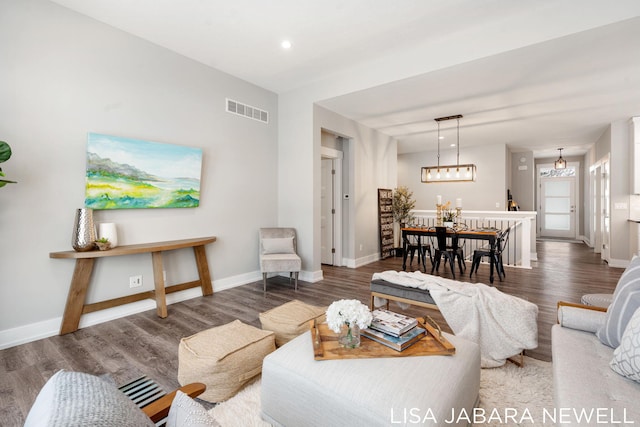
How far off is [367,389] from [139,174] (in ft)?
11.2

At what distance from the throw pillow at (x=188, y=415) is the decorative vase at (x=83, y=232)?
282 centimetres

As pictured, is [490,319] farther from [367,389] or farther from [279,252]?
[279,252]

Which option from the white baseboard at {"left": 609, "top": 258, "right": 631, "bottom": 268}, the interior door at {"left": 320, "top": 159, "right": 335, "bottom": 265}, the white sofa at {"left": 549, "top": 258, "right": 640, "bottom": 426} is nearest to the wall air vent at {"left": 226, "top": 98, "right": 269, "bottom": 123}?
the interior door at {"left": 320, "top": 159, "right": 335, "bottom": 265}

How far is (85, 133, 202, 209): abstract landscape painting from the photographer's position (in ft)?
10.8

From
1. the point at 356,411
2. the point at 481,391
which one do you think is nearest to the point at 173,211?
the point at 356,411

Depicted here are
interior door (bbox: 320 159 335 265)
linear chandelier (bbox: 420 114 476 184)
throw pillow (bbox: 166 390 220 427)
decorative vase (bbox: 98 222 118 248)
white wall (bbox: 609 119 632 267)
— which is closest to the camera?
throw pillow (bbox: 166 390 220 427)

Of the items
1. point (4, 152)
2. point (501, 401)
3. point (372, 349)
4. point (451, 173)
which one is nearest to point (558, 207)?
point (451, 173)

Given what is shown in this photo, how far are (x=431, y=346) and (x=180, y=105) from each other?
3990 mm

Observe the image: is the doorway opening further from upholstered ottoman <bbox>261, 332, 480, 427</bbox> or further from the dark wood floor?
upholstered ottoman <bbox>261, 332, 480, 427</bbox>

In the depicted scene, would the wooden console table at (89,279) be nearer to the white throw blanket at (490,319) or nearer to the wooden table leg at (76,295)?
the wooden table leg at (76,295)

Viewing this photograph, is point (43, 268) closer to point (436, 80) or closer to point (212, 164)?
point (212, 164)

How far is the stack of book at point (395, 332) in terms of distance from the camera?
1.80 metres

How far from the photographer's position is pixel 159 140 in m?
3.88

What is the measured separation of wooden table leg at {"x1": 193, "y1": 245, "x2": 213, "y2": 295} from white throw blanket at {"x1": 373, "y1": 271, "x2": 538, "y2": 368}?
2.96 m
